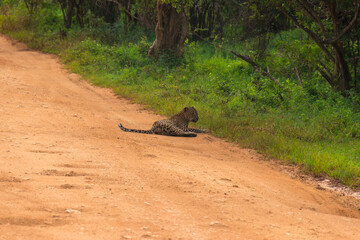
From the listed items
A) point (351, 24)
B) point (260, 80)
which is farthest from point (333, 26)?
point (260, 80)

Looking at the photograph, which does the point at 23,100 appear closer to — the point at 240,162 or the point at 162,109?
the point at 162,109

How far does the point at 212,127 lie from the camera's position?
9.24 meters

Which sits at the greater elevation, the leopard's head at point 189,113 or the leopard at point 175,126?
the leopard's head at point 189,113

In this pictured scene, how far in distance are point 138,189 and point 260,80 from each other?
29.5ft

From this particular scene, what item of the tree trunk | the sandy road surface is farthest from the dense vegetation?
the sandy road surface

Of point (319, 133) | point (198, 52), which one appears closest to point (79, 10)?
point (198, 52)

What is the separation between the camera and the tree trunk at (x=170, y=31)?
16.7 meters

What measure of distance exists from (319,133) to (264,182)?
2919mm

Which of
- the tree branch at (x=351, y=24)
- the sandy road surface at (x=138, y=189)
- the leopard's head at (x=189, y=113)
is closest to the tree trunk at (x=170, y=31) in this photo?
the tree branch at (x=351, y=24)

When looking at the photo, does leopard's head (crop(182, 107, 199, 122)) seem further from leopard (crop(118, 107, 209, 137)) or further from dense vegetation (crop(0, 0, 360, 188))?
A: dense vegetation (crop(0, 0, 360, 188))

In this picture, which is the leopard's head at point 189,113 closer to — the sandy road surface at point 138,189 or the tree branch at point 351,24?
the sandy road surface at point 138,189

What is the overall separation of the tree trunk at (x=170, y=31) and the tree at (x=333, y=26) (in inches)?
230

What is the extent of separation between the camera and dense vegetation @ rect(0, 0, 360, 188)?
809cm

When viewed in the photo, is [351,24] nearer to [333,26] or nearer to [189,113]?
[333,26]
